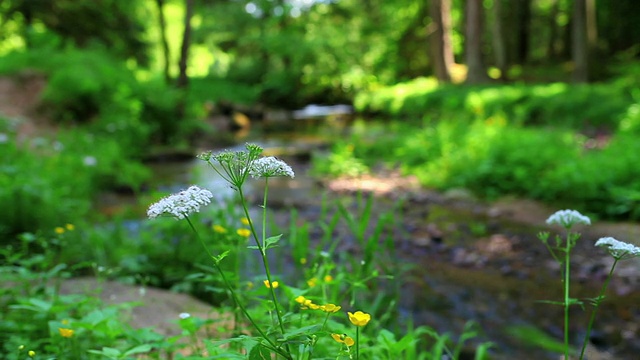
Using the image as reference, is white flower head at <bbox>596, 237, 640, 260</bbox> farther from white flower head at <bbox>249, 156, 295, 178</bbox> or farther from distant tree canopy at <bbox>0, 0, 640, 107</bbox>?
distant tree canopy at <bbox>0, 0, 640, 107</bbox>

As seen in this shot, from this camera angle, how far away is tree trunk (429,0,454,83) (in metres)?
21.3

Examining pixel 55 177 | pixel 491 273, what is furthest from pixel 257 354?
pixel 55 177

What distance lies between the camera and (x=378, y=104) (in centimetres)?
2152

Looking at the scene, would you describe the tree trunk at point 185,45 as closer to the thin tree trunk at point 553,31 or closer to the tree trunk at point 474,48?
the tree trunk at point 474,48

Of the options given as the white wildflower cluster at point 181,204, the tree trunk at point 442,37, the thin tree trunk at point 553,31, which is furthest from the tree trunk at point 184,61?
the thin tree trunk at point 553,31

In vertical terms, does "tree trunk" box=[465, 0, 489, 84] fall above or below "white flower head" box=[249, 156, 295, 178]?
above

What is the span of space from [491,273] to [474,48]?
16154mm

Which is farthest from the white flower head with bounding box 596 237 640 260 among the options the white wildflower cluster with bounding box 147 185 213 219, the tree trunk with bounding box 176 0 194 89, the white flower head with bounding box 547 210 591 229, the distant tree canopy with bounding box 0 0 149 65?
the distant tree canopy with bounding box 0 0 149 65

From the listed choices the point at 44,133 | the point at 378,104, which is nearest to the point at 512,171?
the point at 44,133

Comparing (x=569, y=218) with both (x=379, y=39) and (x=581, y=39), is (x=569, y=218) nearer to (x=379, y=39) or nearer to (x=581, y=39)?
(x=581, y=39)

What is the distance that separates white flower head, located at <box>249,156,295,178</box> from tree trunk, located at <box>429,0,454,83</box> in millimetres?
21352

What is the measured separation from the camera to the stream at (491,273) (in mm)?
4074

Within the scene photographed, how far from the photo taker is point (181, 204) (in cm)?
131

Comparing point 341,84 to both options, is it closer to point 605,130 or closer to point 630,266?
point 605,130
